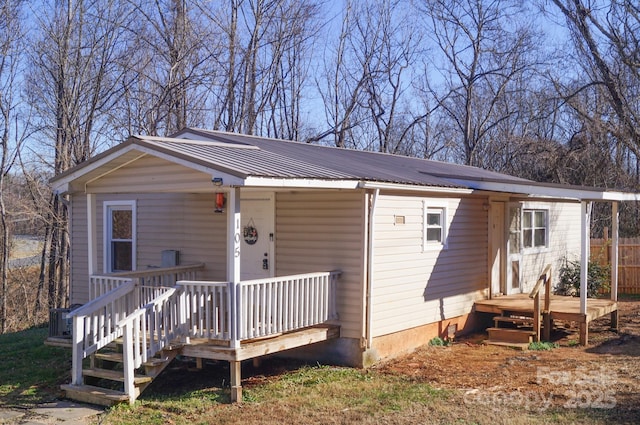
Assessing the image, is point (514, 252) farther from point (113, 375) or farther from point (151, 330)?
point (113, 375)

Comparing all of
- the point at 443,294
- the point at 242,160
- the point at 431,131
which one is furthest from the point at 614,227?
the point at 431,131

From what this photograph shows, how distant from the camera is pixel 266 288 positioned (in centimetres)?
928

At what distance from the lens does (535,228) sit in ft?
50.8

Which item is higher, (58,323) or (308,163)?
(308,163)

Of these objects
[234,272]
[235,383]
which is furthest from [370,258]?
[235,383]

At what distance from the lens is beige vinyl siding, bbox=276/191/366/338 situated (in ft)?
33.0

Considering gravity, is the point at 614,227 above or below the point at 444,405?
above

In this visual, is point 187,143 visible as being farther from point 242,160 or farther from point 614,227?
point 614,227

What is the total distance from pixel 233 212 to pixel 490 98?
24832 millimetres

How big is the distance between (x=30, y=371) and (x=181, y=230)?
343 centimetres

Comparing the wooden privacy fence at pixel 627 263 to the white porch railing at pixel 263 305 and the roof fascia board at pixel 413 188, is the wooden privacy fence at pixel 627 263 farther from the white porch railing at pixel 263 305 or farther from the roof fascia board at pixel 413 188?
the white porch railing at pixel 263 305

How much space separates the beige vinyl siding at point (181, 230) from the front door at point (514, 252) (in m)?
6.32

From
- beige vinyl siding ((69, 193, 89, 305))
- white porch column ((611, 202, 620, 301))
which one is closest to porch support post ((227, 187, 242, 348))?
beige vinyl siding ((69, 193, 89, 305))

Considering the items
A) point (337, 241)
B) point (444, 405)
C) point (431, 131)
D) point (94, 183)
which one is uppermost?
point (431, 131)
